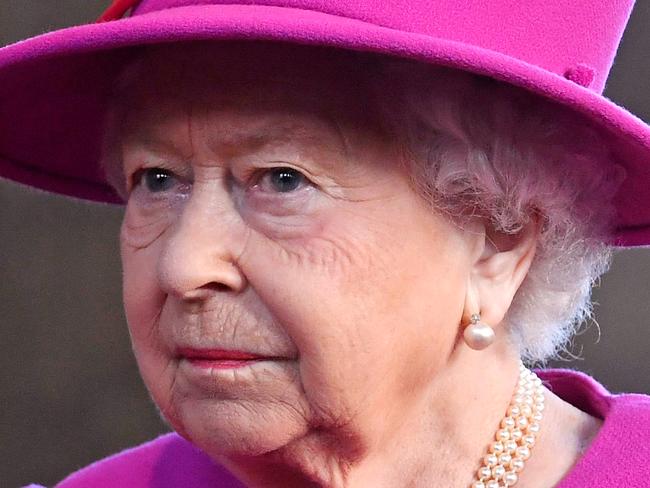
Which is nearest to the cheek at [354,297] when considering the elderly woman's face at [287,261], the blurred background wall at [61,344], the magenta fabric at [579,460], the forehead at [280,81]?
the elderly woman's face at [287,261]

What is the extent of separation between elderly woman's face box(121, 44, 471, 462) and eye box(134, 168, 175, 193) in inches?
1.5

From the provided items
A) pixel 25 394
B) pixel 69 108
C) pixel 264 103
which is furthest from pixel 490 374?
pixel 25 394

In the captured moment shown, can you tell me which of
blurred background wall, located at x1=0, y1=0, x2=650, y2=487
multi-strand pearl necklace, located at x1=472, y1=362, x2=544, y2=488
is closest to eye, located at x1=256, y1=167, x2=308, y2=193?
multi-strand pearl necklace, located at x1=472, y1=362, x2=544, y2=488

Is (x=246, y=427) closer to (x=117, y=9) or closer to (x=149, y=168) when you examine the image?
(x=149, y=168)

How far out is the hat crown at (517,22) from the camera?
3.82 ft

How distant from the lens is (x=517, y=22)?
1.22m

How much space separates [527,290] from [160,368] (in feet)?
1.50

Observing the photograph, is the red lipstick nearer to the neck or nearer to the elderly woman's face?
the elderly woman's face

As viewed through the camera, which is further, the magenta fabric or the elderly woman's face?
the magenta fabric

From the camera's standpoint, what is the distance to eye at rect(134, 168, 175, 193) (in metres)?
1.32

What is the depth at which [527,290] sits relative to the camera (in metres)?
1.44

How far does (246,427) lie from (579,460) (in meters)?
0.41

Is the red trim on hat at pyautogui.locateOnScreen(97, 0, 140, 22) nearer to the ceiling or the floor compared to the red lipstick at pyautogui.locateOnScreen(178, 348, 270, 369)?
nearer to the ceiling

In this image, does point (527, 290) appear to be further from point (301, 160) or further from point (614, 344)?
point (614, 344)
